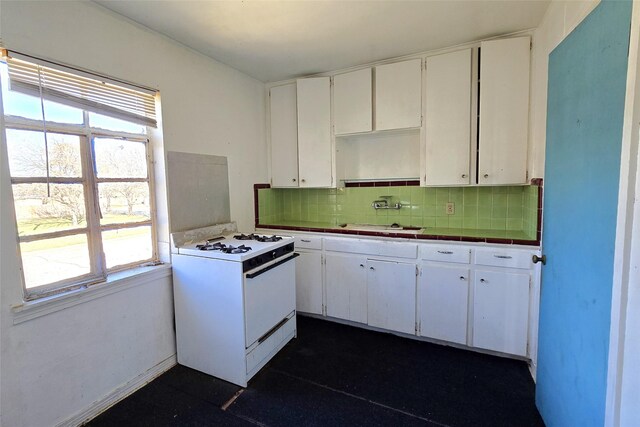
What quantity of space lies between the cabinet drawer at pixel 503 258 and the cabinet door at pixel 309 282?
1368mm

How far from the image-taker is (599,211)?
1.08 metres

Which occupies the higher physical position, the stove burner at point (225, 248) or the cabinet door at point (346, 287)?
the stove burner at point (225, 248)

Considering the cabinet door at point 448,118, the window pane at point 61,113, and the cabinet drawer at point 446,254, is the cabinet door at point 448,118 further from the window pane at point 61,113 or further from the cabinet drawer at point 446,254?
the window pane at point 61,113

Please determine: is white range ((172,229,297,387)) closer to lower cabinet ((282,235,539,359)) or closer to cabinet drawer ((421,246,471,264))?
lower cabinet ((282,235,539,359))

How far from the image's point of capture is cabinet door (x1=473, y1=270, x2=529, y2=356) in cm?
215

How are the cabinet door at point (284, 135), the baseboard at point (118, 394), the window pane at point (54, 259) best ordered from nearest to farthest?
the window pane at point (54, 259), the baseboard at point (118, 394), the cabinet door at point (284, 135)

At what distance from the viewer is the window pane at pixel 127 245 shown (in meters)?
1.93

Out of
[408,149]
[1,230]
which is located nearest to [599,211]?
[408,149]

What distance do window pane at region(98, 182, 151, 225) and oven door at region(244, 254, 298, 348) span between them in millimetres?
929

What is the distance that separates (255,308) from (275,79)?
233cm

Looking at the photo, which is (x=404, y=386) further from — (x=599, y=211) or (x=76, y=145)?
(x=76, y=145)

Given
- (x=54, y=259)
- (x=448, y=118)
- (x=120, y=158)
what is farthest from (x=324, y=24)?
(x=54, y=259)

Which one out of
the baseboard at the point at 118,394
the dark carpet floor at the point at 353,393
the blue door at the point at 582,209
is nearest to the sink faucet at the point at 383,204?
the dark carpet floor at the point at 353,393

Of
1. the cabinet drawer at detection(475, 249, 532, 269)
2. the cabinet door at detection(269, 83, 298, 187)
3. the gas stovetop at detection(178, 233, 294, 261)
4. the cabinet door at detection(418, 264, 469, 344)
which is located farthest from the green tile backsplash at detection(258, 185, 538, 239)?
the gas stovetop at detection(178, 233, 294, 261)
